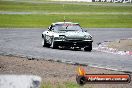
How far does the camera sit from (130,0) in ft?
361

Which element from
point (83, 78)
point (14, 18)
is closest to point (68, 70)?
point (83, 78)

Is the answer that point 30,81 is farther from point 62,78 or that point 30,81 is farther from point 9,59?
point 9,59

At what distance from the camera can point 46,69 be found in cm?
1348

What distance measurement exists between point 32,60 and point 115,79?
9.51 m

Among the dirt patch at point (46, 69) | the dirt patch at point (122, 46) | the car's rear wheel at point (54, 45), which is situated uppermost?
the dirt patch at point (46, 69)

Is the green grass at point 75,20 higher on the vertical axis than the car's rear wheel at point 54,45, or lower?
lower

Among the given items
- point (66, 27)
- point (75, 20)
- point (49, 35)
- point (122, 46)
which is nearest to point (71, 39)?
point (66, 27)

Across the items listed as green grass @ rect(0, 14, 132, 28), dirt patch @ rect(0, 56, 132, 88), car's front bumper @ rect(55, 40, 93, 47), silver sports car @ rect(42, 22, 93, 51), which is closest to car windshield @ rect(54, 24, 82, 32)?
silver sports car @ rect(42, 22, 93, 51)

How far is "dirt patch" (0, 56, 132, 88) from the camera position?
11.5 metres

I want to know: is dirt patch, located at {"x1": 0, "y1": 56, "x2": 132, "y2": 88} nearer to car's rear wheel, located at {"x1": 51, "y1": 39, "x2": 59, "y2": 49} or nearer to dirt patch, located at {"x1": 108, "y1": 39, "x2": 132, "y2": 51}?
car's rear wheel, located at {"x1": 51, "y1": 39, "x2": 59, "y2": 49}

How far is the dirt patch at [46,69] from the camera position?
11.5 m

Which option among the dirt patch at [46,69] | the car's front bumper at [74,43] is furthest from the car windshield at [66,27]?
the dirt patch at [46,69]

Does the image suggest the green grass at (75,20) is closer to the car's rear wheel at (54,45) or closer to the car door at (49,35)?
the car door at (49,35)

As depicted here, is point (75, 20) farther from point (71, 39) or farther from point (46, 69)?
point (46, 69)
